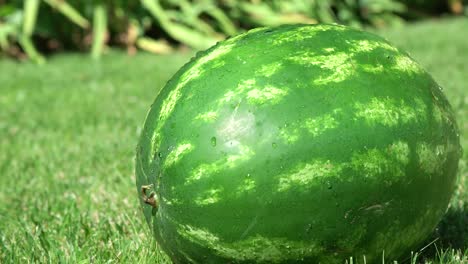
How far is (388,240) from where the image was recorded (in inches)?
80.4

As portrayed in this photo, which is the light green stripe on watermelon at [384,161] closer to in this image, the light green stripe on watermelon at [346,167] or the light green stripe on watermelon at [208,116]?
the light green stripe on watermelon at [346,167]

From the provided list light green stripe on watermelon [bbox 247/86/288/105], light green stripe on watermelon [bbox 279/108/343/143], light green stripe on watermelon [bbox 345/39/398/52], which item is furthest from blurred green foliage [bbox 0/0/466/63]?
light green stripe on watermelon [bbox 279/108/343/143]

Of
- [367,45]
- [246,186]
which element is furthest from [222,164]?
[367,45]

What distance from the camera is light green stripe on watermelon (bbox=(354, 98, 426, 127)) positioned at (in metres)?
2.00

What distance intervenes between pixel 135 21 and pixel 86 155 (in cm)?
507

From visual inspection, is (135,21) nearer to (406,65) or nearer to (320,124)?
(406,65)

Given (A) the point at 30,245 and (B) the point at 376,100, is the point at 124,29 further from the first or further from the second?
(B) the point at 376,100

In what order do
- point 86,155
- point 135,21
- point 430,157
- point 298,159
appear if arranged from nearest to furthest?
point 298,159 → point 430,157 → point 86,155 → point 135,21

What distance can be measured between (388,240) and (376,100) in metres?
0.39

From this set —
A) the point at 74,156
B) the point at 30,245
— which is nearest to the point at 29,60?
the point at 74,156

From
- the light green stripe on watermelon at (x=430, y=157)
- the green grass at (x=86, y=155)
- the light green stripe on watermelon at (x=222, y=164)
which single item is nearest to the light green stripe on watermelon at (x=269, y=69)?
the light green stripe on watermelon at (x=222, y=164)

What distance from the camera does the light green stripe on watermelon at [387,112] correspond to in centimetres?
200

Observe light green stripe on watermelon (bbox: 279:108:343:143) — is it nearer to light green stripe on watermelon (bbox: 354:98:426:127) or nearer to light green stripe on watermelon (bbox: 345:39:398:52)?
light green stripe on watermelon (bbox: 354:98:426:127)

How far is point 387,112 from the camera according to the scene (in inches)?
79.7
